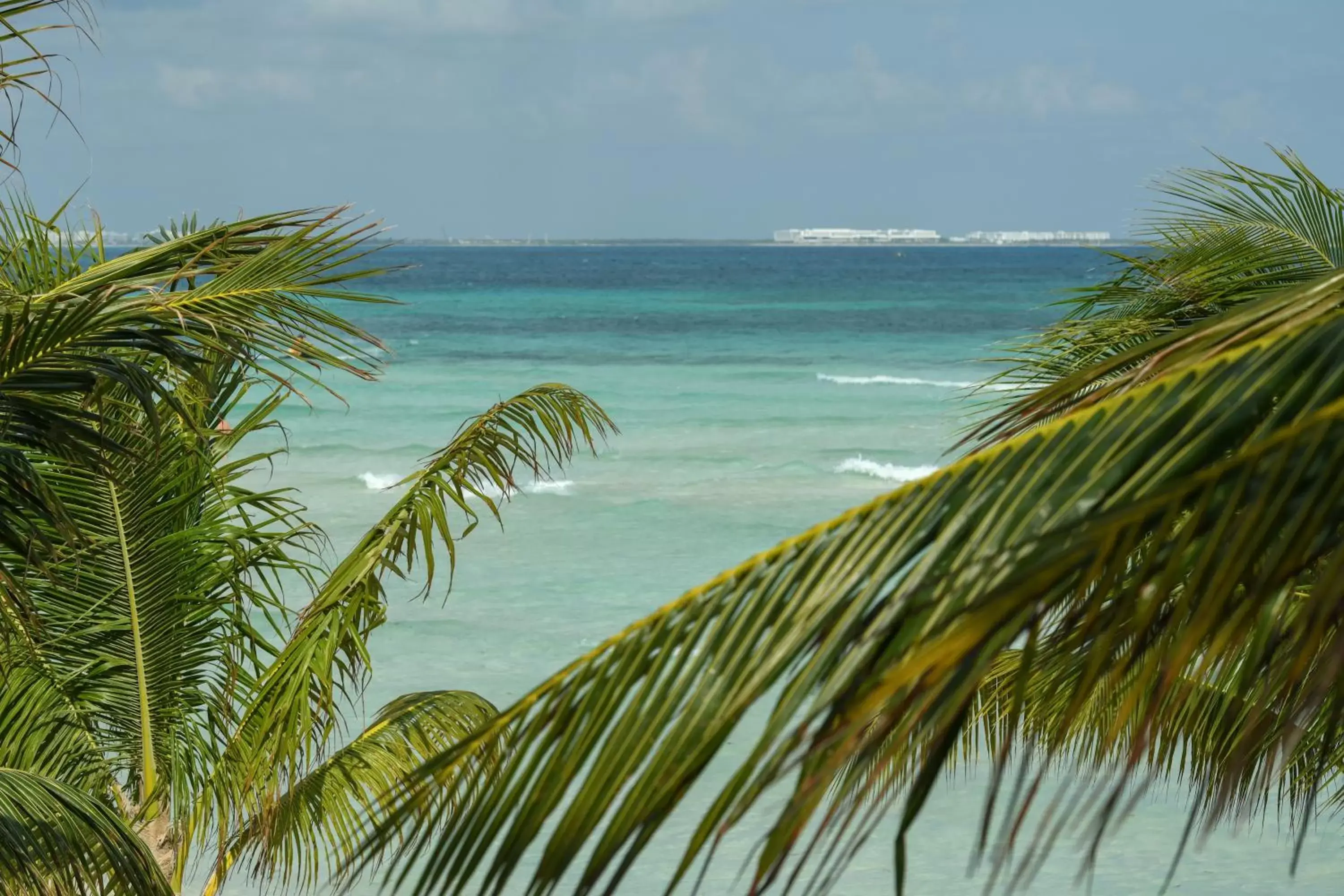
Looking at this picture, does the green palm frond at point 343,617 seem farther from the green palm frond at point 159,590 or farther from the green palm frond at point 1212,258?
the green palm frond at point 1212,258

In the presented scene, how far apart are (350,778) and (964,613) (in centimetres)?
396

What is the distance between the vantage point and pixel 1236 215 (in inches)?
175

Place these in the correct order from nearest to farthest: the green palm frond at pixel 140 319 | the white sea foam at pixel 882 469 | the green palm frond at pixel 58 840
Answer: the green palm frond at pixel 140 319 → the green palm frond at pixel 58 840 → the white sea foam at pixel 882 469

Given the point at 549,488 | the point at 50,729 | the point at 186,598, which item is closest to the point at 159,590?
the point at 186,598

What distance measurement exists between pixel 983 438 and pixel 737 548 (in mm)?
13304

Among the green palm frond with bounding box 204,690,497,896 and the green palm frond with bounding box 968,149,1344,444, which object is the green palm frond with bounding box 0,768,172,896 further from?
the green palm frond with bounding box 968,149,1344,444

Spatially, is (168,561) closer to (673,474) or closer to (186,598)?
(186,598)

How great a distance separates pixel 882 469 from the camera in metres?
18.7

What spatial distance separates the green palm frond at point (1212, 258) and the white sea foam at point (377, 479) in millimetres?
13875

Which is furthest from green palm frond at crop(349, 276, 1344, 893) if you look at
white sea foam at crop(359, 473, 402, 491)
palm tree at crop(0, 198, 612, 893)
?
white sea foam at crop(359, 473, 402, 491)

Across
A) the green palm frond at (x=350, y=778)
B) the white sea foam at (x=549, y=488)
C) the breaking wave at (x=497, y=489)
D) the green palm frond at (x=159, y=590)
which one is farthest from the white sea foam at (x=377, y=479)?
the green palm frond at (x=159, y=590)

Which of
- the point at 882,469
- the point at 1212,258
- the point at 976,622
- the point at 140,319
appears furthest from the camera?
the point at 882,469

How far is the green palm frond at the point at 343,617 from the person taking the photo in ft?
14.4

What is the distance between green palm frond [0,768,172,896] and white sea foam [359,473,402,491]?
1463cm
